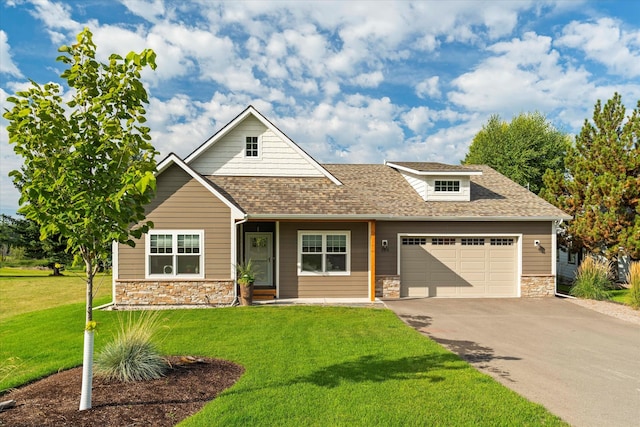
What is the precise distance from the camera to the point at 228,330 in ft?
31.6

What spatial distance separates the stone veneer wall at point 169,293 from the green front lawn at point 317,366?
43.3 inches

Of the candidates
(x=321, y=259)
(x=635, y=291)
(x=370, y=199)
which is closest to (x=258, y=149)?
(x=370, y=199)

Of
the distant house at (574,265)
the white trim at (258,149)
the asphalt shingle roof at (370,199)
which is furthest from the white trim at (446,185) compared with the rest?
the white trim at (258,149)

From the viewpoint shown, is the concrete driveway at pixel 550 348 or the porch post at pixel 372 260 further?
the porch post at pixel 372 260

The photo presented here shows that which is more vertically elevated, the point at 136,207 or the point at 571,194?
the point at 571,194

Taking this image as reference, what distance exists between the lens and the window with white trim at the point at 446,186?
16.2m

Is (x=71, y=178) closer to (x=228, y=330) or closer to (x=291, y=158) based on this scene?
(x=228, y=330)

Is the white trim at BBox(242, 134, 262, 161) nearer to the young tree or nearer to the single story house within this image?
the single story house

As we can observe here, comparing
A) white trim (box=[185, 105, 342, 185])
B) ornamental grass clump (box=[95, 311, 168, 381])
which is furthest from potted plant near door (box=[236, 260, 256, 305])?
ornamental grass clump (box=[95, 311, 168, 381])

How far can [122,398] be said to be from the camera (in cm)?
540

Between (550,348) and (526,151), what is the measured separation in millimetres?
25358

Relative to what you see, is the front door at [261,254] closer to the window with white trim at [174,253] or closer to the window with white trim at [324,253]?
the window with white trim at [324,253]

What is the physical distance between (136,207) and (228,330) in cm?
524

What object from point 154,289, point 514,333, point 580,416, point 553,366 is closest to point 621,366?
point 553,366
